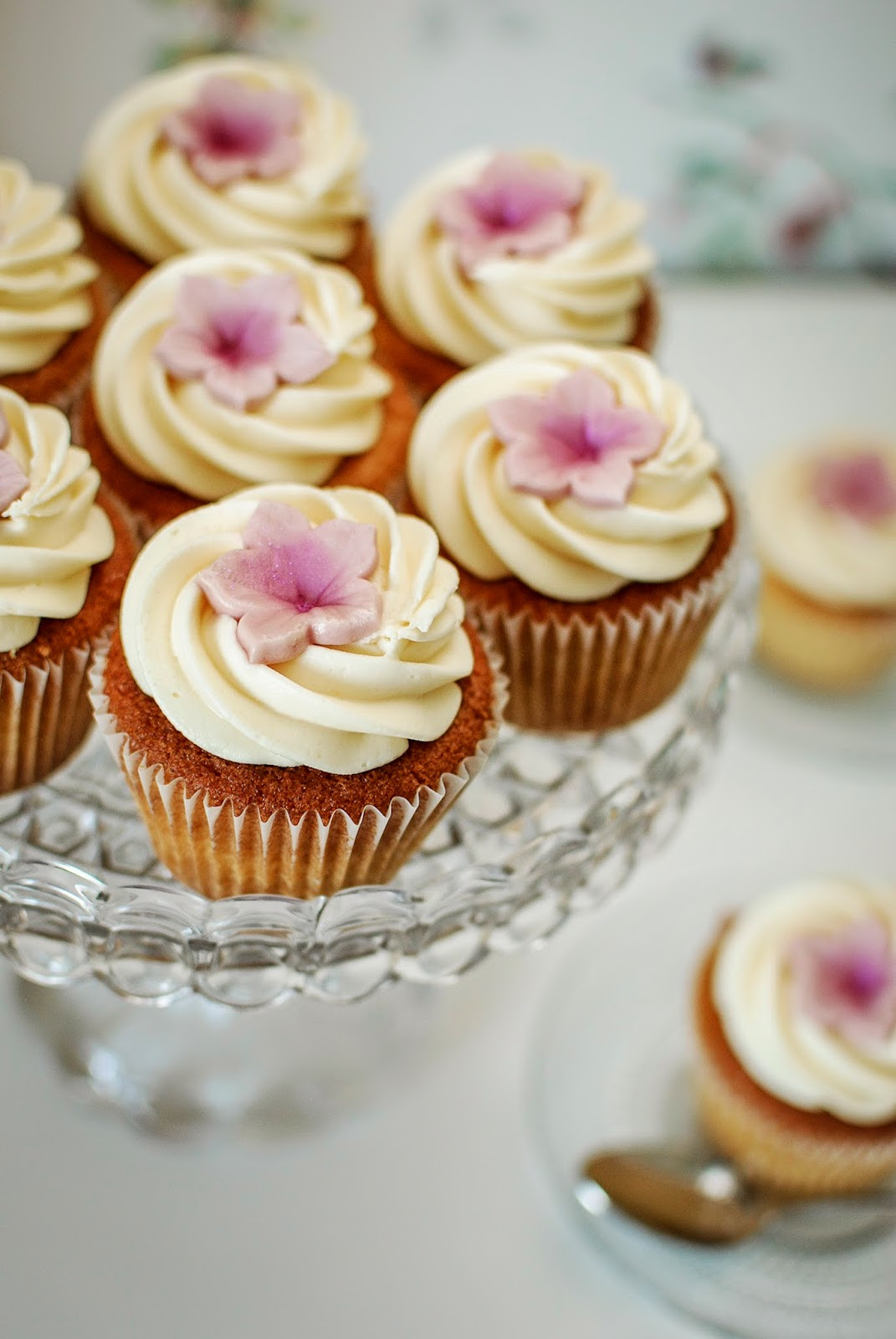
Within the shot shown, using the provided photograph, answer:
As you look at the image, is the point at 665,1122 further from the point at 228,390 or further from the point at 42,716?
the point at 228,390

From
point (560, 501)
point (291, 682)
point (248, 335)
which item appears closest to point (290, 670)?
point (291, 682)

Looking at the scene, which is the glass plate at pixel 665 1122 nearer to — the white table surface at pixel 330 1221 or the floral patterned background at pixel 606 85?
the white table surface at pixel 330 1221

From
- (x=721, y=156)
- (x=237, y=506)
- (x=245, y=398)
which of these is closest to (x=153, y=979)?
(x=237, y=506)

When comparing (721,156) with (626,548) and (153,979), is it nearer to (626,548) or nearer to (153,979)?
A: (626,548)

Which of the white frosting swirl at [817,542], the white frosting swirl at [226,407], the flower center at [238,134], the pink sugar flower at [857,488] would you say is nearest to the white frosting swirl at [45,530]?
the white frosting swirl at [226,407]

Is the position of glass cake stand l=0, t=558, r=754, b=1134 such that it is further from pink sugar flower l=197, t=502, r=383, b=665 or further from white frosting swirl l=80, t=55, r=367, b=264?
white frosting swirl l=80, t=55, r=367, b=264
